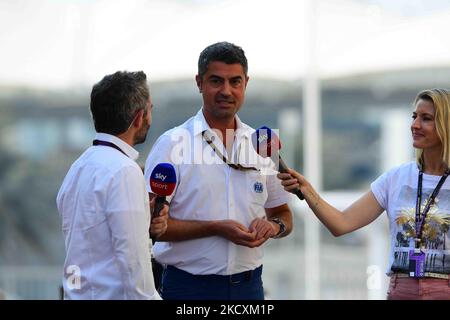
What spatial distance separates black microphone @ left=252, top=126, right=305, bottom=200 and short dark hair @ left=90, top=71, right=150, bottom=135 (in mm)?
587

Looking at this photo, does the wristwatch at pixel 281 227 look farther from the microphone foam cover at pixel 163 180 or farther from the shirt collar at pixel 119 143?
the shirt collar at pixel 119 143

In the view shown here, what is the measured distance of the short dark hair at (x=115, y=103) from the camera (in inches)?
109

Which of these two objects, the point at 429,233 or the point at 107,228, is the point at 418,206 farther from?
the point at 107,228

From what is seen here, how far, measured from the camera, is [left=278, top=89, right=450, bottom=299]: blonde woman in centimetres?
318

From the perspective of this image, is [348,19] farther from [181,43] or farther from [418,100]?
[418,100]

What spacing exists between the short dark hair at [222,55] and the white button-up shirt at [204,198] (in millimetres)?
279

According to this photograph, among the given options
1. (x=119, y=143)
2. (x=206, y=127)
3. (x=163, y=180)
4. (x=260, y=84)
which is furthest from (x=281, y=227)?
(x=260, y=84)

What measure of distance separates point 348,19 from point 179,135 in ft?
29.7

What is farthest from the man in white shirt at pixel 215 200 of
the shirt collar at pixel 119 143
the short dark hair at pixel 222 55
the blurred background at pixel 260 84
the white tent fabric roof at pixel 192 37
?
the white tent fabric roof at pixel 192 37

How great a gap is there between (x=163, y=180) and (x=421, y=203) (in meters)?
1.07

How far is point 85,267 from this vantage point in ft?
8.80

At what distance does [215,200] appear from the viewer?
3277mm
